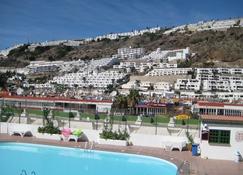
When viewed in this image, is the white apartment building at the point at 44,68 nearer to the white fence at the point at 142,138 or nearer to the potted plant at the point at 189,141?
the white fence at the point at 142,138

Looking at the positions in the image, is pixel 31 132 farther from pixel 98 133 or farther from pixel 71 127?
pixel 98 133

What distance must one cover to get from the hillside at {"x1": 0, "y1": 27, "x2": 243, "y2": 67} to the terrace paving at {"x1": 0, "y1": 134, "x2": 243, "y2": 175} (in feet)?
265

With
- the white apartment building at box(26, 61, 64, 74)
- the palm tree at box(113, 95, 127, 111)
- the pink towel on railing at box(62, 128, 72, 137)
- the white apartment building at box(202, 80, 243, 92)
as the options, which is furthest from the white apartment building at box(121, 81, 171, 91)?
the pink towel on railing at box(62, 128, 72, 137)

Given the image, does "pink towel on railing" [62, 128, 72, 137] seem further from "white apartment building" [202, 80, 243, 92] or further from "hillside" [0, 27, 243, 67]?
"hillside" [0, 27, 243, 67]

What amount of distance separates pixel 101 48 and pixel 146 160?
14175 centimetres

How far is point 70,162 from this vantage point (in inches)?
647

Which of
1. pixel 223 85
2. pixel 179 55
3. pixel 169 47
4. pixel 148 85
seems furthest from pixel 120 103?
pixel 169 47

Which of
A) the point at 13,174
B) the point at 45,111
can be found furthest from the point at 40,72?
the point at 13,174

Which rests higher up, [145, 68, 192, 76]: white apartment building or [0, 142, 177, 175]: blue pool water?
[145, 68, 192, 76]: white apartment building

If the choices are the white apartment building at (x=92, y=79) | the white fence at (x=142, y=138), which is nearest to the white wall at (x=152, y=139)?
the white fence at (x=142, y=138)

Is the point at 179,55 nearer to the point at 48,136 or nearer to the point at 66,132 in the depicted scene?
the point at 48,136

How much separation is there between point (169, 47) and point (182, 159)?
12361 centimetres

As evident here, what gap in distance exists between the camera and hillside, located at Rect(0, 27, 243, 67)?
104 m

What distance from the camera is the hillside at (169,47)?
104125mm
